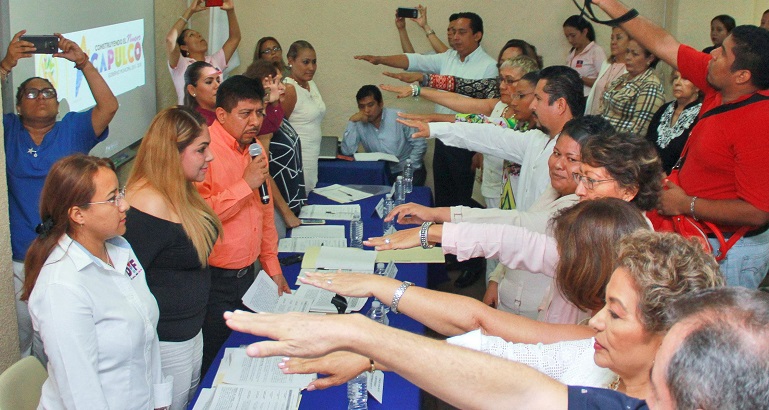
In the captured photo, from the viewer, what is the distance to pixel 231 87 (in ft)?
9.31

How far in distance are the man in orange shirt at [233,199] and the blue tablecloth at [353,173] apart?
212cm

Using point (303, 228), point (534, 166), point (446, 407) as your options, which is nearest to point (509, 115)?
point (534, 166)

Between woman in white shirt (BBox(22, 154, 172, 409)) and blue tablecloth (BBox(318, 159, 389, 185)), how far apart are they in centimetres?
301

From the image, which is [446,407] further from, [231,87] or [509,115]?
[231,87]

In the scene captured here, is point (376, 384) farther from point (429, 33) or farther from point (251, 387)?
point (429, 33)

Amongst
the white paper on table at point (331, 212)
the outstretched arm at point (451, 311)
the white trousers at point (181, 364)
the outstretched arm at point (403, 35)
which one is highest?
the outstretched arm at point (403, 35)

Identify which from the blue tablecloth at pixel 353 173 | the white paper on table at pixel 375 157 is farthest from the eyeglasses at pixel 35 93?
the white paper on table at pixel 375 157

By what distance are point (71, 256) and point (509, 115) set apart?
2462mm

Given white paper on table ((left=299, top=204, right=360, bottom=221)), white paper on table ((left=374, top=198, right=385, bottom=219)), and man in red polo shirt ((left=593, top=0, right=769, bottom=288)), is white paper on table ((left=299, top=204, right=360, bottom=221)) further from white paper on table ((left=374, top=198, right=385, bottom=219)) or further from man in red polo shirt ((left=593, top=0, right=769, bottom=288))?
man in red polo shirt ((left=593, top=0, right=769, bottom=288))

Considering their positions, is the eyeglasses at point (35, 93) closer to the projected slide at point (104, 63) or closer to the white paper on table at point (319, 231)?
the projected slide at point (104, 63)

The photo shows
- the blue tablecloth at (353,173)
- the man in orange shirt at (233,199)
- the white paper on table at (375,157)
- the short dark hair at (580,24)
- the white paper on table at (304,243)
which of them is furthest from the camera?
the short dark hair at (580,24)

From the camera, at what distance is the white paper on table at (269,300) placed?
262 cm

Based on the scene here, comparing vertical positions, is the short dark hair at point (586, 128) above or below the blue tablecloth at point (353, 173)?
above

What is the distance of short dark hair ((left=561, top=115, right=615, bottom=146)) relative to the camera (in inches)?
92.1
